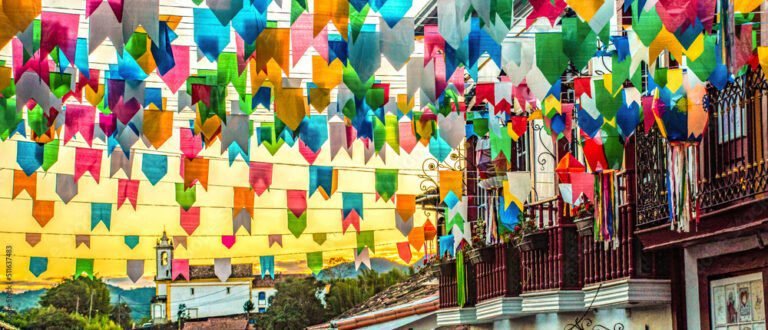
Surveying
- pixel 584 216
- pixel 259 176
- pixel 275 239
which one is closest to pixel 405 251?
pixel 275 239

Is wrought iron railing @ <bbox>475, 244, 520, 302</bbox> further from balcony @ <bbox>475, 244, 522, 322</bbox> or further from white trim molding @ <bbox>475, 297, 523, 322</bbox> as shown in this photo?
white trim molding @ <bbox>475, 297, 523, 322</bbox>

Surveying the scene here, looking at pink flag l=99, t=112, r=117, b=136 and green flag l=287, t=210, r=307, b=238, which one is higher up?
pink flag l=99, t=112, r=117, b=136

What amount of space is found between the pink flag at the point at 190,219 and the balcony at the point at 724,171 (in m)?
5.30

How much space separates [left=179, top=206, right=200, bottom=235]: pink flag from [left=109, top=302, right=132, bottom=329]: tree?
267 ft

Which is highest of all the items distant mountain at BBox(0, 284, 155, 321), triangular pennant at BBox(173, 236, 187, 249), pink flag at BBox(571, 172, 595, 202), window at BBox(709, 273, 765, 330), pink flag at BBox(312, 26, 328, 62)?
distant mountain at BBox(0, 284, 155, 321)

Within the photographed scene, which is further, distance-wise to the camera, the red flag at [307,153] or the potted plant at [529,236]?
the potted plant at [529,236]

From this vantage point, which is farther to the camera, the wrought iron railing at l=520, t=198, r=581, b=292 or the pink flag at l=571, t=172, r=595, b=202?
the wrought iron railing at l=520, t=198, r=581, b=292

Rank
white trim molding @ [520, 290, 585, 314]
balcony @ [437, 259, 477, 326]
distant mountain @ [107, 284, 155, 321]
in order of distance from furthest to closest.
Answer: distant mountain @ [107, 284, 155, 321], balcony @ [437, 259, 477, 326], white trim molding @ [520, 290, 585, 314]

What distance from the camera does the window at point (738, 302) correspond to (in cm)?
1405

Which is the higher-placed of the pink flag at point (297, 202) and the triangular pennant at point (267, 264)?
the pink flag at point (297, 202)

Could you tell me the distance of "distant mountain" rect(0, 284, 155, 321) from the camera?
9212cm

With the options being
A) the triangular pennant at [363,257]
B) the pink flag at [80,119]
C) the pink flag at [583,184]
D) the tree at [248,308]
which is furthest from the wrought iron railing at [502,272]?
the tree at [248,308]

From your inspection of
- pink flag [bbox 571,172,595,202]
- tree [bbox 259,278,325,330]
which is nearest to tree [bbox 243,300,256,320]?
tree [bbox 259,278,325,330]

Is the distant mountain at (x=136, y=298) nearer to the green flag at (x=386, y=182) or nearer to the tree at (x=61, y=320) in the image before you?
the tree at (x=61, y=320)
